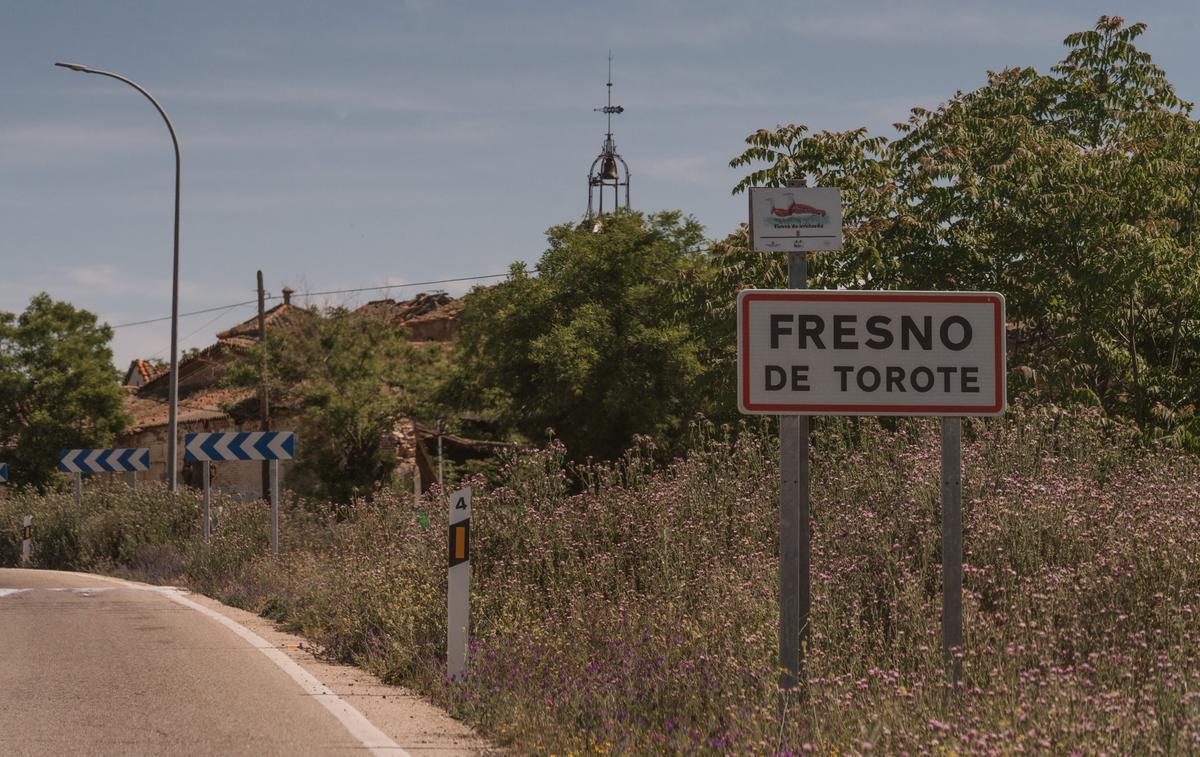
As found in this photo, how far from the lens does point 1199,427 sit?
16.8 m

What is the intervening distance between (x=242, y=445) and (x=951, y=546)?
47.4 ft

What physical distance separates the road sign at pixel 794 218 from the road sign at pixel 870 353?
245 millimetres

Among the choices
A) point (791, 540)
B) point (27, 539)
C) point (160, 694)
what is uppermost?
point (791, 540)

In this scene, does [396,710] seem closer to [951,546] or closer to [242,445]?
[951,546]

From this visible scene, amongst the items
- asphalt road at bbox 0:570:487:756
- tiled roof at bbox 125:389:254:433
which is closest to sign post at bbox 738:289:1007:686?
asphalt road at bbox 0:570:487:756

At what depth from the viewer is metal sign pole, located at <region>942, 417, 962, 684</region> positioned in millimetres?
6250

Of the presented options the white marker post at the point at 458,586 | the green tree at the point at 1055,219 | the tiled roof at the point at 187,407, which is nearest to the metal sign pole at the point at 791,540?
the white marker post at the point at 458,586

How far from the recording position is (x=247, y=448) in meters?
18.8

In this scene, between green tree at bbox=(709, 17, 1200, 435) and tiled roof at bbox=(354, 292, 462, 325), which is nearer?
green tree at bbox=(709, 17, 1200, 435)

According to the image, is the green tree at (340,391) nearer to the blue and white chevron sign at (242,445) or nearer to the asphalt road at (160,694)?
the blue and white chevron sign at (242,445)

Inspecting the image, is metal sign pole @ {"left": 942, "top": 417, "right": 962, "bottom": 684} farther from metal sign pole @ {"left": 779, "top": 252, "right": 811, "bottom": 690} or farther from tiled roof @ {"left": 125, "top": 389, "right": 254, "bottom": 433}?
tiled roof @ {"left": 125, "top": 389, "right": 254, "bottom": 433}

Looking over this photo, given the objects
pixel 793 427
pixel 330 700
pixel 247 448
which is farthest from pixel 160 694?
pixel 247 448

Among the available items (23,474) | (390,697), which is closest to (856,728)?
(390,697)

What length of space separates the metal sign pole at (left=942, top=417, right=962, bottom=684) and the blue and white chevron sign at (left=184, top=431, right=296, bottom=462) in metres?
12.6
